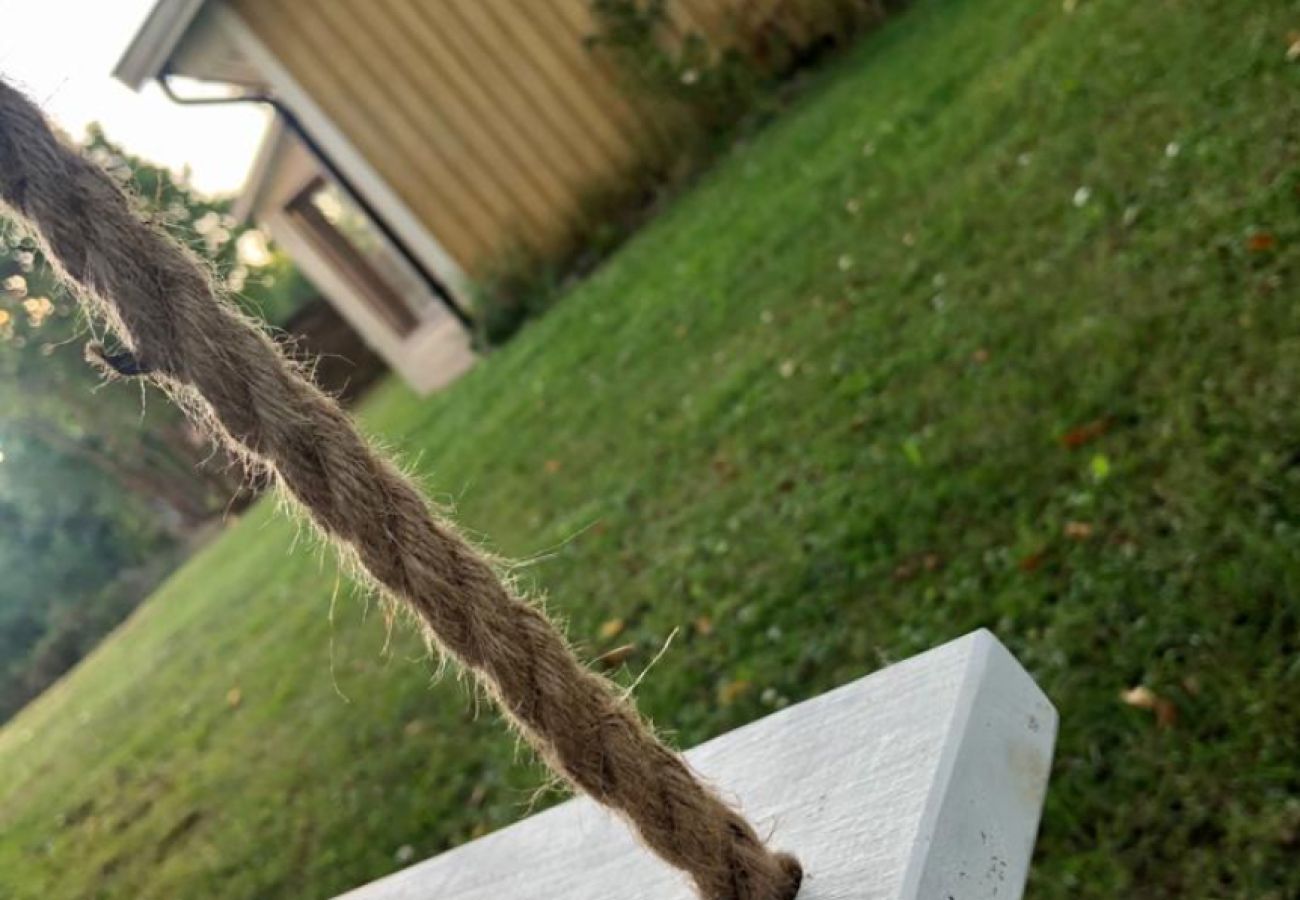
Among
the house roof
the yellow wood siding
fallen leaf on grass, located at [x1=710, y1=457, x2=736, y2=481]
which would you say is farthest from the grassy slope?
the house roof

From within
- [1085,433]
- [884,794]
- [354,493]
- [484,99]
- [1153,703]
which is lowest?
[1153,703]

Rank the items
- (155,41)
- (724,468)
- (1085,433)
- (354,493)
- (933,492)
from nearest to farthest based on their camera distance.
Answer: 1. (354,493)
2. (1085,433)
3. (933,492)
4. (724,468)
5. (155,41)

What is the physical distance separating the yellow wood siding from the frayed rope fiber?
Answer: 37.0ft

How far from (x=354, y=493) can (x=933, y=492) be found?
3185mm

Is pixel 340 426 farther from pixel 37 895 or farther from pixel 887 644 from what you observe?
pixel 37 895

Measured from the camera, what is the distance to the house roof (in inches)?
444

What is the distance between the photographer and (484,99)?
12.2 meters

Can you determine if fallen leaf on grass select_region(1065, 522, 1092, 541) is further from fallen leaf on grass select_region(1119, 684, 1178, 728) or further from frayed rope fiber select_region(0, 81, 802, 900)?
frayed rope fiber select_region(0, 81, 802, 900)

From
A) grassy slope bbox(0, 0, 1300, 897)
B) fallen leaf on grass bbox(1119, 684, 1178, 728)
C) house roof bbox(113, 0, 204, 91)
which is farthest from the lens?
house roof bbox(113, 0, 204, 91)

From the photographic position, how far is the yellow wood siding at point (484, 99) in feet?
38.6

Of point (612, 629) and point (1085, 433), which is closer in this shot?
point (1085, 433)

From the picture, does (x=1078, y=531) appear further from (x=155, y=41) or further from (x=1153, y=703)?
(x=155, y=41)

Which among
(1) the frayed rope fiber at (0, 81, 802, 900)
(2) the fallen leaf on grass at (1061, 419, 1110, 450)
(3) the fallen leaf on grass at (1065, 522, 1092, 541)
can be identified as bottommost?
(3) the fallen leaf on grass at (1065, 522, 1092, 541)

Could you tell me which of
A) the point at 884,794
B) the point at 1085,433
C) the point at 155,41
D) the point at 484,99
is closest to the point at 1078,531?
the point at 1085,433
